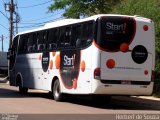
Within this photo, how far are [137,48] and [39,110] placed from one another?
449 centimetres

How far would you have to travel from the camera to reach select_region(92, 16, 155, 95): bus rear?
18.6 meters

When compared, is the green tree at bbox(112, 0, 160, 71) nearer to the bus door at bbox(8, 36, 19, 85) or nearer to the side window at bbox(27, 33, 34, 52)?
the side window at bbox(27, 33, 34, 52)

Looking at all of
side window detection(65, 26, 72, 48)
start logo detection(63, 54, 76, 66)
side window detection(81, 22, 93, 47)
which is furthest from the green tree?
side window detection(81, 22, 93, 47)

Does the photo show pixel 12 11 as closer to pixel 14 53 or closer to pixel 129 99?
pixel 14 53

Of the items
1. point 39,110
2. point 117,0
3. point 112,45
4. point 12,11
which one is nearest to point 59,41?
point 112,45

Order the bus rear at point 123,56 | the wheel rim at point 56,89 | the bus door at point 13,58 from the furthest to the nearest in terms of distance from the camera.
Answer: the bus door at point 13,58 < the wheel rim at point 56,89 < the bus rear at point 123,56

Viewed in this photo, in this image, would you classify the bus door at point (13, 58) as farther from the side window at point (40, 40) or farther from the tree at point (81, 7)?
the tree at point (81, 7)

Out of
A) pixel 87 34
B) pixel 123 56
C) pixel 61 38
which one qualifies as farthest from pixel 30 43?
pixel 123 56

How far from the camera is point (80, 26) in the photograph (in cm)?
2006

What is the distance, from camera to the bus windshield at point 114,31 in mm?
18672

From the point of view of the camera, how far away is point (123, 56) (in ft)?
62.1

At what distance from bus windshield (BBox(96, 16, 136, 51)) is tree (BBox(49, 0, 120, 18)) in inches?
672

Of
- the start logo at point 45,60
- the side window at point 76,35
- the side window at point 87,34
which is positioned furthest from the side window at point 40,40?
the side window at point 87,34

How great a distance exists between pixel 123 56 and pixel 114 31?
0.98m
